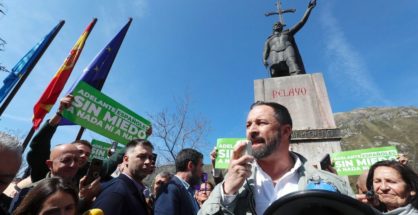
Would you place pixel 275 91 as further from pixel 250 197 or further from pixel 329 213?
pixel 329 213

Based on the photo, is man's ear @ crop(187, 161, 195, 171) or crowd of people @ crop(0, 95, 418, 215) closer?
crowd of people @ crop(0, 95, 418, 215)

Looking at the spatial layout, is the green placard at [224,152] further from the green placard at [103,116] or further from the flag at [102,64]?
the flag at [102,64]

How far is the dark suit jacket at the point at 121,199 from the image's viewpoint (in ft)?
8.14

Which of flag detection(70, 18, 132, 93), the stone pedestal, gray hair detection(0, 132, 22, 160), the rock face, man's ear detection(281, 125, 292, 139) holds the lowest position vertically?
gray hair detection(0, 132, 22, 160)

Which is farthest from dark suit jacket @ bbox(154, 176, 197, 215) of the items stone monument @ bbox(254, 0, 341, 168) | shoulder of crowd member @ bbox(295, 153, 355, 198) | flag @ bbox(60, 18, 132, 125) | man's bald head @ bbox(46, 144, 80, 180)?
flag @ bbox(60, 18, 132, 125)

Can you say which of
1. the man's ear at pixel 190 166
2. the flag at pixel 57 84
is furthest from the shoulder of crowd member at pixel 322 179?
the flag at pixel 57 84

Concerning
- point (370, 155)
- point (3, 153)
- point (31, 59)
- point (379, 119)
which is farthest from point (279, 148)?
Result: point (379, 119)

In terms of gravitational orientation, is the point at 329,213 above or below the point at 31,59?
below

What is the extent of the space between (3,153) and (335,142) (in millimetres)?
5610

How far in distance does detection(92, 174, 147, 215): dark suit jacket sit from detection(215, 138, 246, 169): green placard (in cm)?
224

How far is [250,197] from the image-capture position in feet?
5.65

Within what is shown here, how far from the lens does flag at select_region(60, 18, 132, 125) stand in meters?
7.73

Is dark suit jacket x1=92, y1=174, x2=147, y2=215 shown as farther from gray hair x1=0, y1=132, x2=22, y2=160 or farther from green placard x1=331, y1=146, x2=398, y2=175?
green placard x1=331, y1=146, x2=398, y2=175

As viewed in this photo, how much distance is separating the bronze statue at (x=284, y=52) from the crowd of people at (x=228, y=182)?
197 inches
